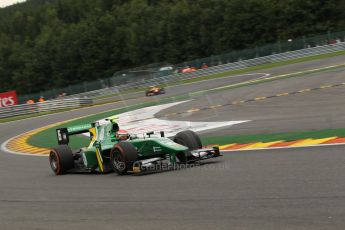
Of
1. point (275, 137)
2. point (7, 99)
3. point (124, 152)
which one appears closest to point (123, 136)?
point (124, 152)

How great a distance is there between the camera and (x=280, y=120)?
57.1ft

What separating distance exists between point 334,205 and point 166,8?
10638cm

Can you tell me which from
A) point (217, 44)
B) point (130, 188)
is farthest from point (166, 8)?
point (130, 188)

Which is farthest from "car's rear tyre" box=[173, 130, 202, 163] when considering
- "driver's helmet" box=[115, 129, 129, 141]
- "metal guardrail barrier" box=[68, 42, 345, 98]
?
"metal guardrail barrier" box=[68, 42, 345, 98]

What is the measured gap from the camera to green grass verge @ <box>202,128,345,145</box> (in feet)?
44.0

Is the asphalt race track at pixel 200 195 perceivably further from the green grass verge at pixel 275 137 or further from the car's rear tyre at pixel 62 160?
the green grass verge at pixel 275 137

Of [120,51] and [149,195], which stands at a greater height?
[120,51]

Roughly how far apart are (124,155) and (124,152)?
0.18 feet

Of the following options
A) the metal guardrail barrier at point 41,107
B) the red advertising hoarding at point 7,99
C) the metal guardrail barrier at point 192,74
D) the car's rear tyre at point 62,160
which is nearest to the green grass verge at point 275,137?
the car's rear tyre at point 62,160

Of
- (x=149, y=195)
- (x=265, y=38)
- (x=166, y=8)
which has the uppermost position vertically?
(x=166, y=8)

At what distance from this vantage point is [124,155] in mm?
11172

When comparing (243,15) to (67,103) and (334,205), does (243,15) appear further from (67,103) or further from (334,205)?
(334,205)

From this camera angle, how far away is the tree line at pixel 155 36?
84.9 m

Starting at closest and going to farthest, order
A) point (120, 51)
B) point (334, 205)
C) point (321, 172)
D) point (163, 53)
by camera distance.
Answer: point (334, 205) → point (321, 172) → point (163, 53) → point (120, 51)
